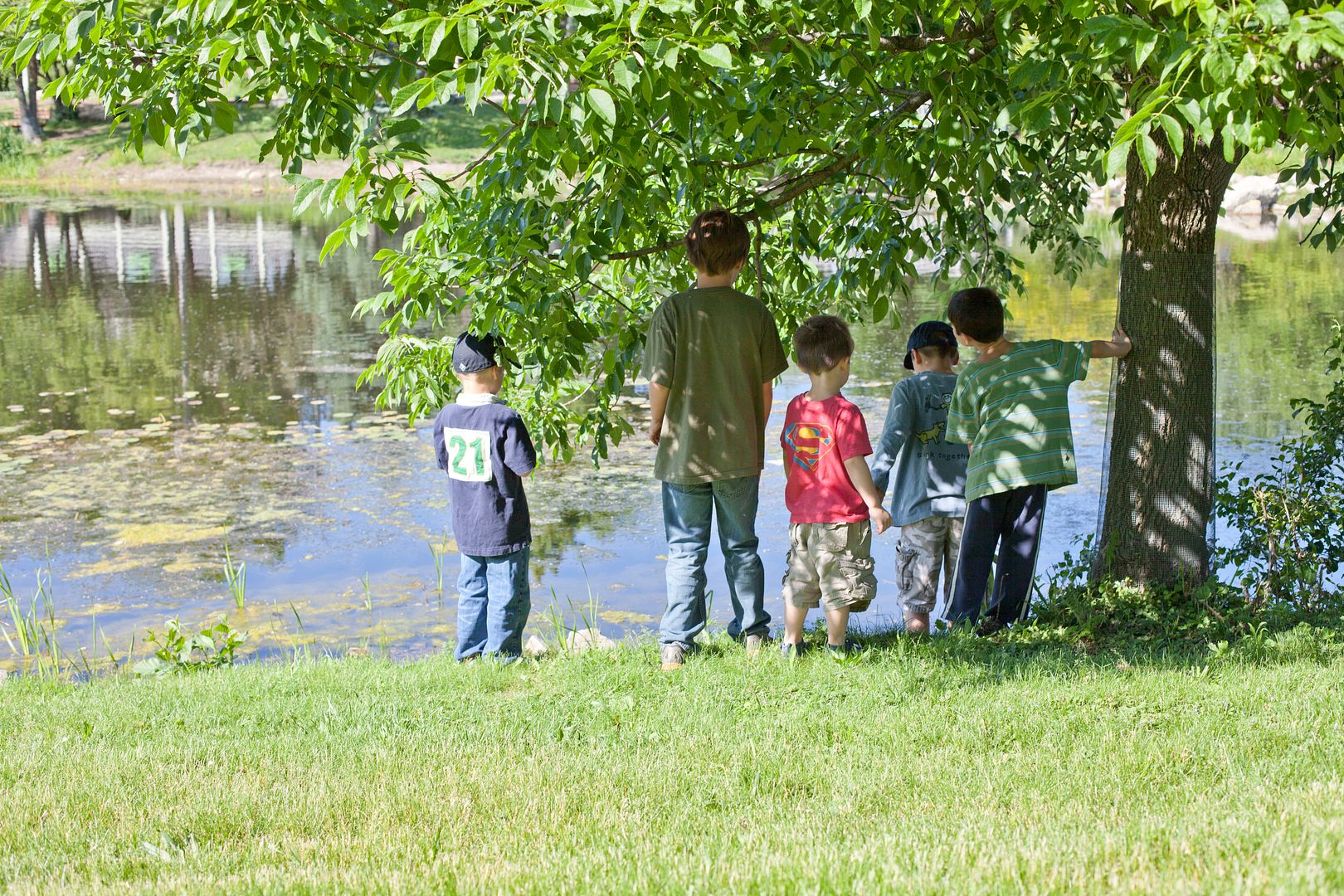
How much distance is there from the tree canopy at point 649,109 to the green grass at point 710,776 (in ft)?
5.50

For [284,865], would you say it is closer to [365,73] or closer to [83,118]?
[365,73]

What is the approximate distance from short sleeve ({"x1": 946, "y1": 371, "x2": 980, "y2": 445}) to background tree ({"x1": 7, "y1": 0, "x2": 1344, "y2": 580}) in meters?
0.74

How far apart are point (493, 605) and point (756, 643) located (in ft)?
3.94

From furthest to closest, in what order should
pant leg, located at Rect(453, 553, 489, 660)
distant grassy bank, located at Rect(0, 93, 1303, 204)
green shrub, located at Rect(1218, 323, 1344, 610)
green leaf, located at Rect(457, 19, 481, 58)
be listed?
distant grassy bank, located at Rect(0, 93, 1303, 204), green shrub, located at Rect(1218, 323, 1344, 610), pant leg, located at Rect(453, 553, 489, 660), green leaf, located at Rect(457, 19, 481, 58)

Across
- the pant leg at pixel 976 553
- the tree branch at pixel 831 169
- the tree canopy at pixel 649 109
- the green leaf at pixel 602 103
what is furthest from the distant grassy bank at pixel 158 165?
the green leaf at pixel 602 103

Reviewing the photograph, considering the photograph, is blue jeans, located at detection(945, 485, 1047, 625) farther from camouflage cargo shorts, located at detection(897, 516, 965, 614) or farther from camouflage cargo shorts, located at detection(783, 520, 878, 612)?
camouflage cargo shorts, located at detection(783, 520, 878, 612)

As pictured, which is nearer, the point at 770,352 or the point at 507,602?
the point at 770,352

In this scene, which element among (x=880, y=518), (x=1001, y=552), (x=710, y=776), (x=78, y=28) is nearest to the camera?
(x=710, y=776)

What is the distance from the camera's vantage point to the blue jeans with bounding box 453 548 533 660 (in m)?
5.76

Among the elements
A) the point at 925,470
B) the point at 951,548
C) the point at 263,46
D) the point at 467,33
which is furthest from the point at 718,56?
the point at 951,548

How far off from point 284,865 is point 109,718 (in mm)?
2014

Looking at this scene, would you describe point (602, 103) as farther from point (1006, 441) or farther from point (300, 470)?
point (300, 470)

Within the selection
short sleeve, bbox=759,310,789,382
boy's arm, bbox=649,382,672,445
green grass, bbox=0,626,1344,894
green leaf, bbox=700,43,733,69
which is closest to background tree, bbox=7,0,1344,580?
green leaf, bbox=700,43,733,69

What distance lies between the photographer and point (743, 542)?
5387 millimetres
